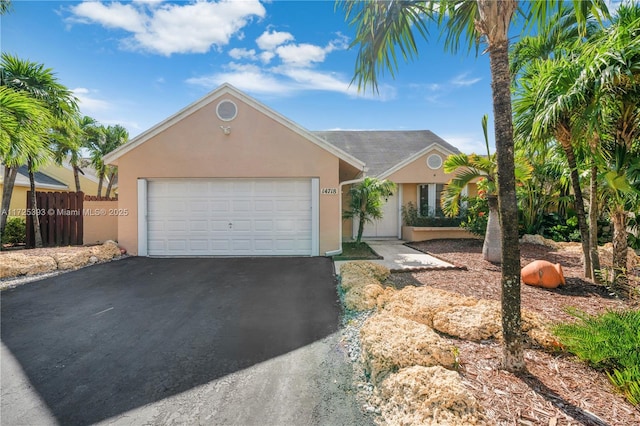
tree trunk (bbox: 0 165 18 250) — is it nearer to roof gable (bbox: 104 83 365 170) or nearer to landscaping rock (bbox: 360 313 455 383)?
roof gable (bbox: 104 83 365 170)

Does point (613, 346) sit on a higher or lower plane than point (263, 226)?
lower

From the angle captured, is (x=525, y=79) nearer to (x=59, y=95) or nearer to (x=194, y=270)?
(x=194, y=270)

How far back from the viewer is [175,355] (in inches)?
142

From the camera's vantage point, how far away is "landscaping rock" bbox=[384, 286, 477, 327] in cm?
408

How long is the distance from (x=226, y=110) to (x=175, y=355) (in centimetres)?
836

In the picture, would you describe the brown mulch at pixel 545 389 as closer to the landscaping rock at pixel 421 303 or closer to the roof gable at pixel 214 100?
the landscaping rock at pixel 421 303

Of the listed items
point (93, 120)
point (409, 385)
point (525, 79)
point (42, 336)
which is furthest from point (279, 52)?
point (93, 120)

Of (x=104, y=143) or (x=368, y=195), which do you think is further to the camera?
(x=104, y=143)

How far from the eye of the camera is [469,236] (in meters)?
13.5

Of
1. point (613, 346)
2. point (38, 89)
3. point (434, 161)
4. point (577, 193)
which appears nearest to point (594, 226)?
point (577, 193)

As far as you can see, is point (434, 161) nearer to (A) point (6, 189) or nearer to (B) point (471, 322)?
(B) point (471, 322)

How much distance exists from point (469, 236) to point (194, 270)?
1171 centimetres

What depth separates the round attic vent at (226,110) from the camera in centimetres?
994

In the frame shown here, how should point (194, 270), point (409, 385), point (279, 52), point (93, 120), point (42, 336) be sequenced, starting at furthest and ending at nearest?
point (93, 120) < point (279, 52) < point (194, 270) < point (42, 336) < point (409, 385)
